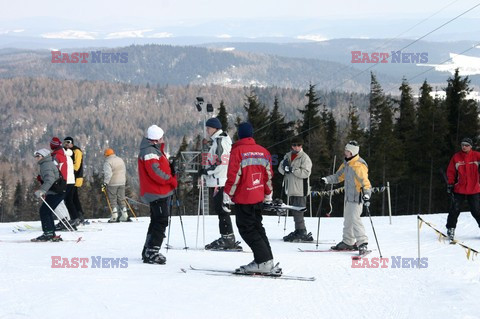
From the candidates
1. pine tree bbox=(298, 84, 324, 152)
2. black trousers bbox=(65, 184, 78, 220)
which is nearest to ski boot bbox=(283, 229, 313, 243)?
black trousers bbox=(65, 184, 78, 220)

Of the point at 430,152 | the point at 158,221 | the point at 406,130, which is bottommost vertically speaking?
the point at 430,152

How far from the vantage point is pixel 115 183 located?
54.1 ft

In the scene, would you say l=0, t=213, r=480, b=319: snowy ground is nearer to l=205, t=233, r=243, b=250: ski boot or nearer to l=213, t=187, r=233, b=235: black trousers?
l=205, t=233, r=243, b=250: ski boot

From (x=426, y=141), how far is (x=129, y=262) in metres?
42.6

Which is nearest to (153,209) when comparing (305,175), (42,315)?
(42,315)

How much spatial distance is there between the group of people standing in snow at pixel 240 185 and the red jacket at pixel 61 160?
2 centimetres

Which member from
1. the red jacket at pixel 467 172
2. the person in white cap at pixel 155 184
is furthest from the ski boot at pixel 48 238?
the red jacket at pixel 467 172

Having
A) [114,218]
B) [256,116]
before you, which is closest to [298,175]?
[114,218]

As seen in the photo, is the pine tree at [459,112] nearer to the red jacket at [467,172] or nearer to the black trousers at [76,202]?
the red jacket at [467,172]

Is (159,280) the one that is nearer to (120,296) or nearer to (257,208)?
(120,296)

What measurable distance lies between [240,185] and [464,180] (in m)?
6.12

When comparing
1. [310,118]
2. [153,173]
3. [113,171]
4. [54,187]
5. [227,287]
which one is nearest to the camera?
[227,287]

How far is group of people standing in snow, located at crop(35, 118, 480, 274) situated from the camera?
8172 mm

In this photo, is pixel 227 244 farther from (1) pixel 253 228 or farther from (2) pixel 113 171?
(2) pixel 113 171
